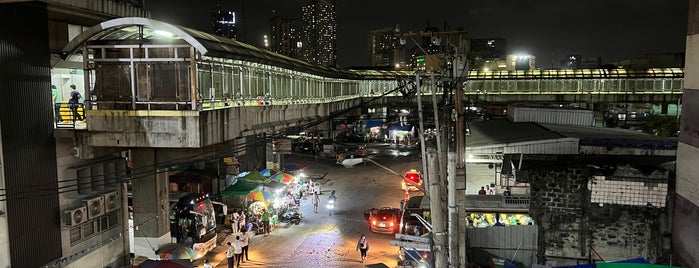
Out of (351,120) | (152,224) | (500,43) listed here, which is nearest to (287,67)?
(152,224)

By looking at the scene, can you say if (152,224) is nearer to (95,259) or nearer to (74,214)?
(95,259)

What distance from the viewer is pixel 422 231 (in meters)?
17.1

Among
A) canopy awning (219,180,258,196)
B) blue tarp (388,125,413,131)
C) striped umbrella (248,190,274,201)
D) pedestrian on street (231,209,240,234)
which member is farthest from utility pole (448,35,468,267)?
blue tarp (388,125,413,131)

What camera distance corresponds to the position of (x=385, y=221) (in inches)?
754

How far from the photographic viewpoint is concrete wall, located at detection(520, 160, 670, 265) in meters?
12.1

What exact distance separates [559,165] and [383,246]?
24.6 ft

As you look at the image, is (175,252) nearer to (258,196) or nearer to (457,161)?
(258,196)

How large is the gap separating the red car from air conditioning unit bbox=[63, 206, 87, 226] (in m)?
10.8

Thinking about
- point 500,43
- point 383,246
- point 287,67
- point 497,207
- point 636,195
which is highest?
point 500,43

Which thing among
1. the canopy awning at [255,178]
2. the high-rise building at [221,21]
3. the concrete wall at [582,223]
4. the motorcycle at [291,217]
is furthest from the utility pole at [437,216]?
the high-rise building at [221,21]

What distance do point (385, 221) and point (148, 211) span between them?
9.17 meters

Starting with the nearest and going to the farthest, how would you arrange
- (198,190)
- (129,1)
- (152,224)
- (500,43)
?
(129,1)
(152,224)
(198,190)
(500,43)

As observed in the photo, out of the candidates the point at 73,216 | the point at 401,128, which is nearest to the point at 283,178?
the point at 73,216

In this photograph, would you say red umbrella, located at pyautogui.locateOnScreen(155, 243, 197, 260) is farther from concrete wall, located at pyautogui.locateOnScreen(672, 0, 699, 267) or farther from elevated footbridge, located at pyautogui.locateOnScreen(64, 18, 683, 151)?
concrete wall, located at pyautogui.locateOnScreen(672, 0, 699, 267)
